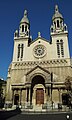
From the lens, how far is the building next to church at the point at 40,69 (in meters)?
33.9

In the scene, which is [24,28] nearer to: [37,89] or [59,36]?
[59,36]

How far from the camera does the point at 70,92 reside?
31.8 meters

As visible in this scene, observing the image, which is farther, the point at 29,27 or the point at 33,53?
the point at 29,27

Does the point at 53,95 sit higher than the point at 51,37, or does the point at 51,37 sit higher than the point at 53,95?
the point at 51,37

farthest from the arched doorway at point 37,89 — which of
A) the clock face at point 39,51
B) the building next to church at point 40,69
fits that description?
the clock face at point 39,51

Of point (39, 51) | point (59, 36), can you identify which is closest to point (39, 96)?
point (39, 51)

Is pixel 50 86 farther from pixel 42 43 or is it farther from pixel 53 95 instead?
pixel 42 43

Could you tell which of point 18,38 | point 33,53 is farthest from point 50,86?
point 18,38

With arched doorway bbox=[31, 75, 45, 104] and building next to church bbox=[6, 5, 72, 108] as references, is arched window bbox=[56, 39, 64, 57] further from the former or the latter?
arched doorway bbox=[31, 75, 45, 104]

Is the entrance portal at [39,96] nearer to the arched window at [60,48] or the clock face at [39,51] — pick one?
the clock face at [39,51]

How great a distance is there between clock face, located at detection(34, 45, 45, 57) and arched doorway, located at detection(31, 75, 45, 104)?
226 inches

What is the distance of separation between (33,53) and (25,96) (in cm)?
1062

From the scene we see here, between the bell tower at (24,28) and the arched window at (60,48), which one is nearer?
the arched window at (60,48)

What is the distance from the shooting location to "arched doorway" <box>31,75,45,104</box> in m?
35.0
